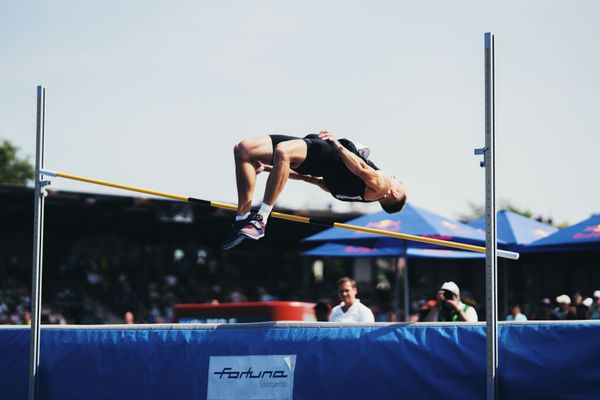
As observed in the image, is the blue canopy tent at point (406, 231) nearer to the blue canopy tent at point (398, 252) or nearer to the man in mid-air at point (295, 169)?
the blue canopy tent at point (398, 252)

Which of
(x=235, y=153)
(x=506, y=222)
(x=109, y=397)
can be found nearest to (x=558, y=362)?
(x=235, y=153)

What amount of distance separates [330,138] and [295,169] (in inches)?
15.4

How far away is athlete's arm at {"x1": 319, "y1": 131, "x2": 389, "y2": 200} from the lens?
24.9 ft

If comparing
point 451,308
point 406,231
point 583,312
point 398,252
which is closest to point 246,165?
point 451,308

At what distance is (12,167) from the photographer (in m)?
61.8

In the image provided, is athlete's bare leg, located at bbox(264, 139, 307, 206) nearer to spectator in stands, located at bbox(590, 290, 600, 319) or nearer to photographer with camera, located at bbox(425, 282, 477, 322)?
photographer with camera, located at bbox(425, 282, 477, 322)

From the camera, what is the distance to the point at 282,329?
7.82 m

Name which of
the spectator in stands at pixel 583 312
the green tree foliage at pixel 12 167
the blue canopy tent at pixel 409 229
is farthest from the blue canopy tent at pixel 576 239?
the green tree foliage at pixel 12 167

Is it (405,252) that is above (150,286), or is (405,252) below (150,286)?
above

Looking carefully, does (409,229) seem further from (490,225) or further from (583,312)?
(490,225)

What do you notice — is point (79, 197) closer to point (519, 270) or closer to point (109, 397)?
point (519, 270)

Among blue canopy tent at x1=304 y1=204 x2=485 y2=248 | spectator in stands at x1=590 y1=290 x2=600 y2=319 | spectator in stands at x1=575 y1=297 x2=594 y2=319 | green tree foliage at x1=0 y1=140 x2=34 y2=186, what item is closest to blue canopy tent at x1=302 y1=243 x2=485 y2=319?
blue canopy tent at x1=304 y1=204 x2=485 y2=248

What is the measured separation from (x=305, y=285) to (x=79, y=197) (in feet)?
34.8

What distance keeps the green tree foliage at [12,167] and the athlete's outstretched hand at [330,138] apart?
184 feet
